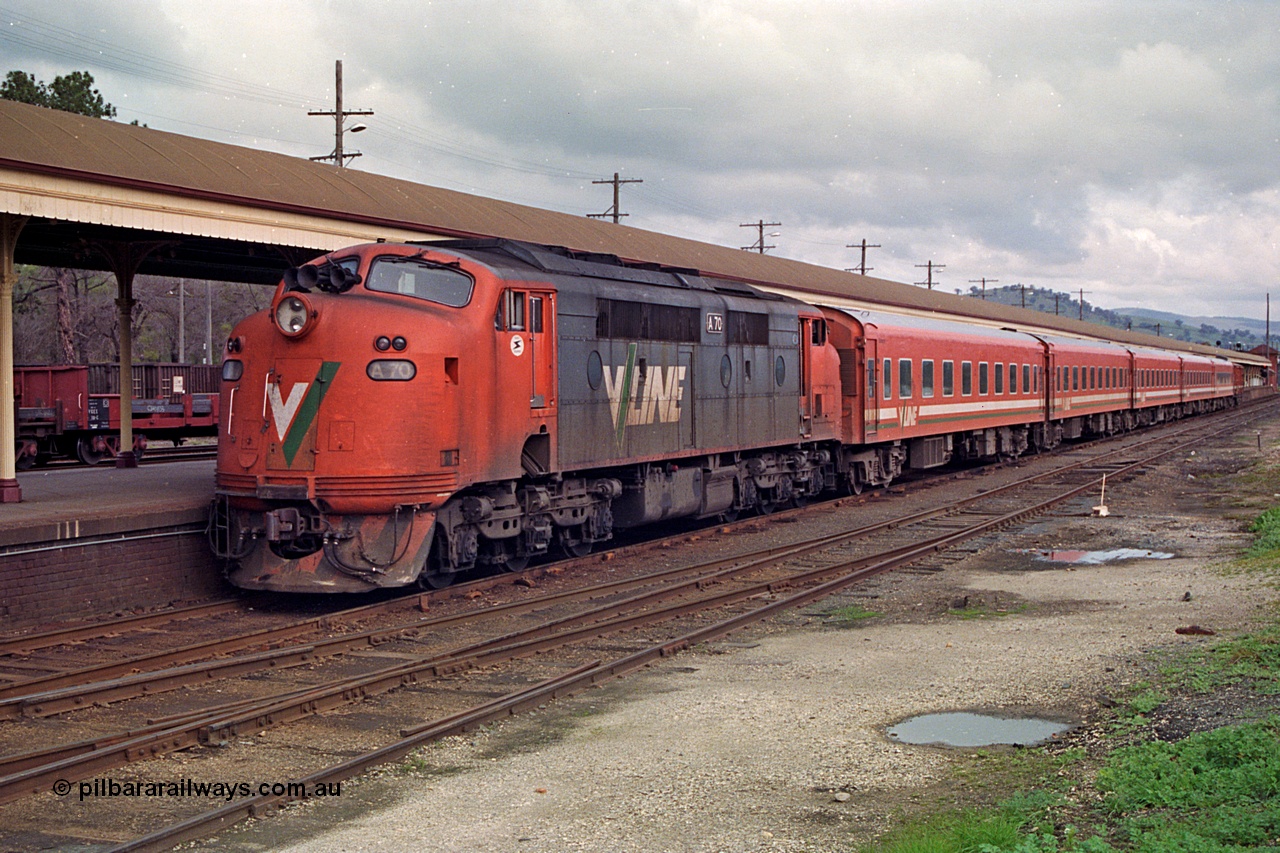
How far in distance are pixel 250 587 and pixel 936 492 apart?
57.2 ft

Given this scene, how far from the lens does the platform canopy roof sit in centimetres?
1398

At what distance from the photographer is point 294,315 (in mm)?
12570

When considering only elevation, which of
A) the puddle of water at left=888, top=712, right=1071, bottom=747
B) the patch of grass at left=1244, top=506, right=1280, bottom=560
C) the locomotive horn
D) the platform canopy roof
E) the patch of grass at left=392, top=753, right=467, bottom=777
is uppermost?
the platform canopy roof

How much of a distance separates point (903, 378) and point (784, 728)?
18274mm

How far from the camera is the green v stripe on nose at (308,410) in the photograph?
12.5m

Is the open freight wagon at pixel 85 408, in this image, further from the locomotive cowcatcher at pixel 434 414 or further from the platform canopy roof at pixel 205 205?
the locomotive cowcatcher at pixel 434 414

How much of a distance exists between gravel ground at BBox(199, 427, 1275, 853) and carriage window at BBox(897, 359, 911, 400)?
36.0 ft

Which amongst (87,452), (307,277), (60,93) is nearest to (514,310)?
(307,277)

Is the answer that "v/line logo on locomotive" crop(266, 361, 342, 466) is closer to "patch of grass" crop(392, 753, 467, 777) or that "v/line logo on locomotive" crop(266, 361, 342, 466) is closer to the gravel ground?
the gravel ground

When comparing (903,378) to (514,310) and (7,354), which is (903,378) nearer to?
(514,310)

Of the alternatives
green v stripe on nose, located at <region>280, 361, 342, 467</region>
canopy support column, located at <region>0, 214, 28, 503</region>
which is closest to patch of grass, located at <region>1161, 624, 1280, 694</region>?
green v stripe on nose, located at <region>280, 361, 342, 467</region>

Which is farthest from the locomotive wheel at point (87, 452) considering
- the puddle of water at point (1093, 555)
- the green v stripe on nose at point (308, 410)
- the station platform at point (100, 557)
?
the puddle of water at point (1093, 555)

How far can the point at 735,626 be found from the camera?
39.8ft

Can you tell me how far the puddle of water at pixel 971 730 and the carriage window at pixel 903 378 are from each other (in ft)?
57.0
